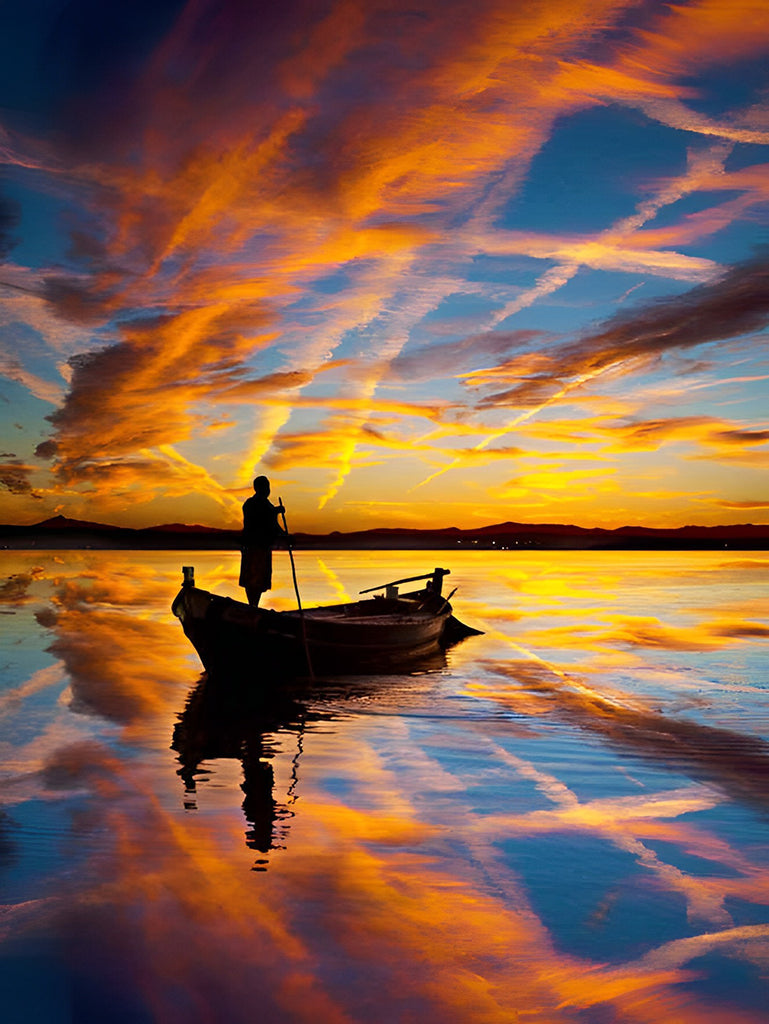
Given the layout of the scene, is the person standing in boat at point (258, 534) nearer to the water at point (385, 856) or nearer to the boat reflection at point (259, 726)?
the boat reflection at point (259, 726)

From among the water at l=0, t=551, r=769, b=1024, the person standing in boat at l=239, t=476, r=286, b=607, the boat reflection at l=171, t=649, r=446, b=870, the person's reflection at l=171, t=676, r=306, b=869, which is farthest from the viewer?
the person standing in boat at l=239, t=476, r=286, b=607

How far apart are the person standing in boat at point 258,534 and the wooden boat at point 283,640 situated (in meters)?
0.58

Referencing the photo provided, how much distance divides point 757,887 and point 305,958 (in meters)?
3.67

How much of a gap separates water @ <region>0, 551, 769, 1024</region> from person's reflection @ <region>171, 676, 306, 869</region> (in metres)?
0.06

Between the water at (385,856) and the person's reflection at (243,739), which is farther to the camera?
the person's reflection at (243,739)

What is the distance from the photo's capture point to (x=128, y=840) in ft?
25.6

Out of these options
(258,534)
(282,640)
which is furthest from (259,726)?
(258,534)

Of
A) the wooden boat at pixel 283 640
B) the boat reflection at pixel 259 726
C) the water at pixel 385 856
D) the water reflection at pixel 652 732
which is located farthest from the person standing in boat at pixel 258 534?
the water reflection at pixel 652 732

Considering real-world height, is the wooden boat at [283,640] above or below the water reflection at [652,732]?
above

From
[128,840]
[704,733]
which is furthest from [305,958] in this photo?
[704,733]

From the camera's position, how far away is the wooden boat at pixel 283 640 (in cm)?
1574

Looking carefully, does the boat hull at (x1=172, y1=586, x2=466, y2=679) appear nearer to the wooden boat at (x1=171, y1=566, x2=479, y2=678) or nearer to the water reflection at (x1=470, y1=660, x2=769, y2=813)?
the wooden boat at (x1=171, y1=566, x2=479, y2=678)

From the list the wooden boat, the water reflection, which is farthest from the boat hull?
the water reflection

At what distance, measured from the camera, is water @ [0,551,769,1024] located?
5.14 m
